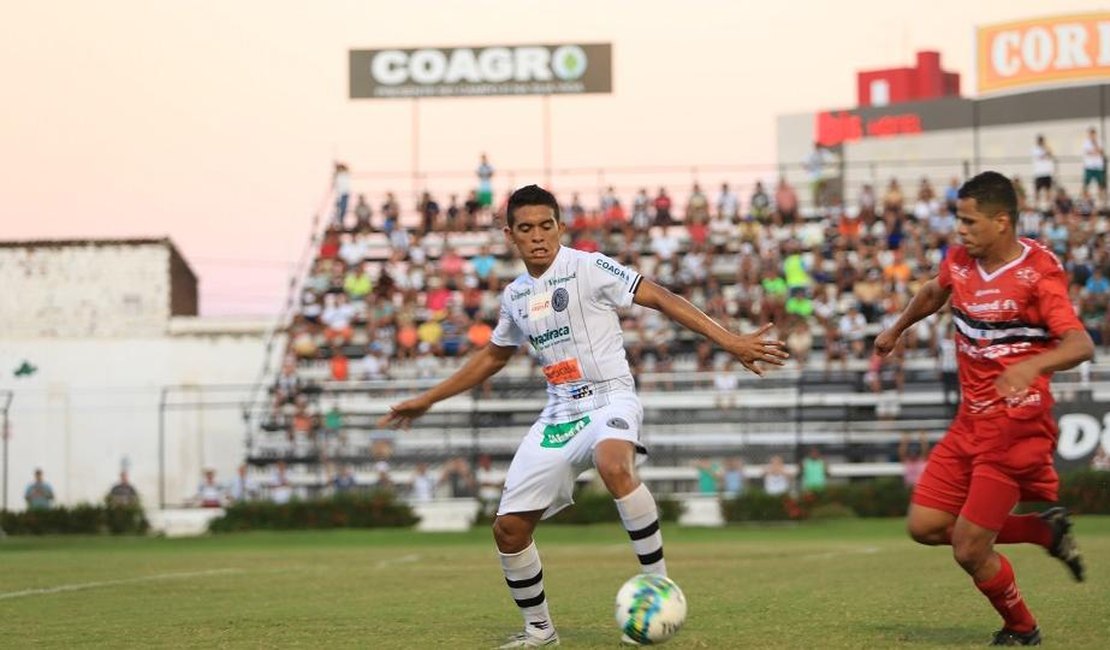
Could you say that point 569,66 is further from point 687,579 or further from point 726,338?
point 726,338

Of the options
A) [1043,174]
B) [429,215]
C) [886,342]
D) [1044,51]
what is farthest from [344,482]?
[1044,51]

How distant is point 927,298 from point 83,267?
49.2 metres

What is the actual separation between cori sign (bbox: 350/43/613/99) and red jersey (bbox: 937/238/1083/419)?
38.2 metres

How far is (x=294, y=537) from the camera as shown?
96.0ft

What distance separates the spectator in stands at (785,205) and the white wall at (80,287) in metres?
21.6

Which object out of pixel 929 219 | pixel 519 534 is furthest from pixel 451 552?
pixel 929 219

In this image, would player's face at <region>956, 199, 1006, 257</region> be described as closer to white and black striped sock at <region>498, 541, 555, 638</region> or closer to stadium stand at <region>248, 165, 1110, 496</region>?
white and black striped sock at <region>498, 541, 555, 638</region>

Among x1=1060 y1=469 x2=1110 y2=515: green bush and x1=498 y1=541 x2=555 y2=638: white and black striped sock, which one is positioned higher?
x1=498 y1=541 x2=555 y2=638: white and black striped sock

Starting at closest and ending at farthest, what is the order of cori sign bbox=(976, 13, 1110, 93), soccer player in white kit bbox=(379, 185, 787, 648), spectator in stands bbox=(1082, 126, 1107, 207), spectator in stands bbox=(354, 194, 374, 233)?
soccer player in white kit bbox=(379, 185, 787, 648), spectator in stands bbox=(1082, 126, 1107, 207), spectator in stands bbox=(354, 194, 374, 233), cori sign bbox=(976, 13, 1110, 93)

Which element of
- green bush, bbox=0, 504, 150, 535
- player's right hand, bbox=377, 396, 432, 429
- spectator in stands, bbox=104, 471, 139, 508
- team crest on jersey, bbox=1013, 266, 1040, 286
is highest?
team crest on jersey, bbox=1013, 266, 1040, 286

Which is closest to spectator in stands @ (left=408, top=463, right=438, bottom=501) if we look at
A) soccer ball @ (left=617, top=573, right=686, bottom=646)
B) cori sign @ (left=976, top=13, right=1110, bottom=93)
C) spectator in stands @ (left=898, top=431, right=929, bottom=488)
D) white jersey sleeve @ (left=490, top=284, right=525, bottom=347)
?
spectator in stands @ (left=898, top=431, right=929, bottom=488)

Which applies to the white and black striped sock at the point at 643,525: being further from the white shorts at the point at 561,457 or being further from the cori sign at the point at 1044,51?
the cori sign at the point at 1044,51

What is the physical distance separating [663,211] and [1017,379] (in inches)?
1311

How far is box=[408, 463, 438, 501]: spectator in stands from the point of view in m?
33.1
